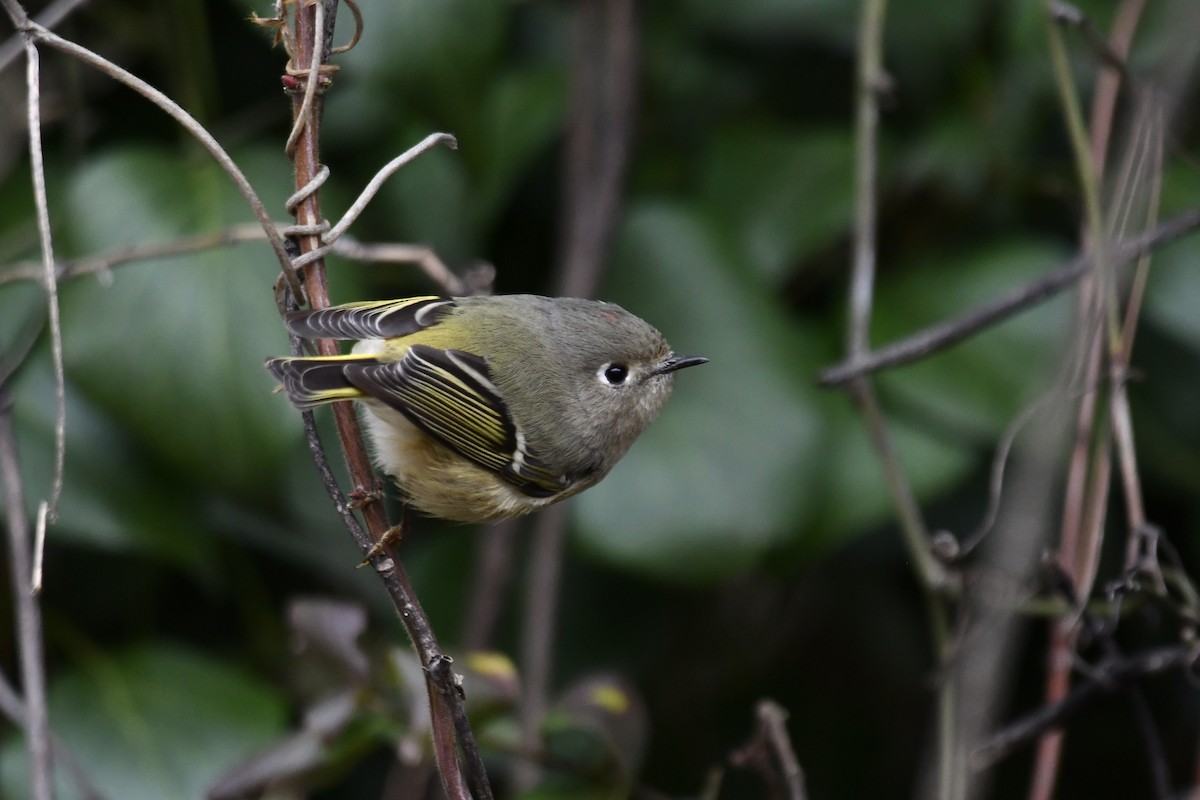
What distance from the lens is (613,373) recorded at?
6.86 ft

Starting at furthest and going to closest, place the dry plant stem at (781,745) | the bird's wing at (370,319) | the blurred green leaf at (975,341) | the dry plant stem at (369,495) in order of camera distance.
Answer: the blurred green leaf at (975,341)
the dry plant stem at (781,745)
the bird's wing at (370,319)
the dry plant stem at (369,495)

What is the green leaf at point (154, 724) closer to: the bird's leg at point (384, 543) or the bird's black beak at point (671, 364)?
the bird's leg at point (384, 543)

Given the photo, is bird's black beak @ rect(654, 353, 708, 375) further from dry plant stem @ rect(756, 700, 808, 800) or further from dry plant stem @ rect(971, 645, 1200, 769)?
dry plant stem @ rect(971, 645, 1200, 769)

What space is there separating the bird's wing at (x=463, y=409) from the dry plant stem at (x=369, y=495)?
0.20 metres

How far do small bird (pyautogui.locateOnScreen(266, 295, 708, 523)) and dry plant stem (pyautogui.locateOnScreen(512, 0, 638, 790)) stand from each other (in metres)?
0.42

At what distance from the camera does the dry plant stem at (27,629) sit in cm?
172

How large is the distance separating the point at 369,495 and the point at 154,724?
3.88 ft

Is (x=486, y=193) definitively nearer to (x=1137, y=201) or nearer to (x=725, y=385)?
(x=725, y=385)

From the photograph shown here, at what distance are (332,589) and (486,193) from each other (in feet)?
2.92

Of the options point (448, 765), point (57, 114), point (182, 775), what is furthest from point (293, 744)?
point (57, 114)

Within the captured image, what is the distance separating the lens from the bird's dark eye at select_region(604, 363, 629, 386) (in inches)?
82.0

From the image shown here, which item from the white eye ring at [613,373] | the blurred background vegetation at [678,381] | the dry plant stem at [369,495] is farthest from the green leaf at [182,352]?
the dry plant stem at [369,495]

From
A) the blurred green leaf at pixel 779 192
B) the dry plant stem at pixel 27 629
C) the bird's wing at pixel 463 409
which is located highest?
the blurred green leaf at pixel 779 192

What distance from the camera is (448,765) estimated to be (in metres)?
1.22
